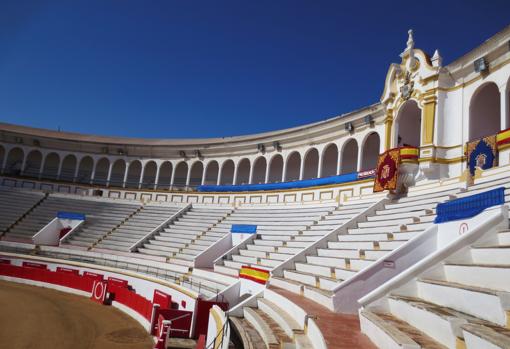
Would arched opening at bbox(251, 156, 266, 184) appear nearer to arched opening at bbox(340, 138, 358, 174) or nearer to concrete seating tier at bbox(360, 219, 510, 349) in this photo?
arched opening at bbox(340, 138, 358, 174)

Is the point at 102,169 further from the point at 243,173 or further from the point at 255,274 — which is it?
the point at 255,274

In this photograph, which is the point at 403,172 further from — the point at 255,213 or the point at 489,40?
the point at 255,213

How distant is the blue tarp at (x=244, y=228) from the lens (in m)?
21.2

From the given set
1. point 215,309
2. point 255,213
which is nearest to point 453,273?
point 215,309

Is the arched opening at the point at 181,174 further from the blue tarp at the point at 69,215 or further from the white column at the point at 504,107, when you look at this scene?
the white column at the point at 504,107

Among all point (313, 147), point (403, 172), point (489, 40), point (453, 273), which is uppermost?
point (489, 40)

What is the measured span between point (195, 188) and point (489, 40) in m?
23.7

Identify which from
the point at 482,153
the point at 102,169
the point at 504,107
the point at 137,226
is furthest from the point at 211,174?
the point at 504,107

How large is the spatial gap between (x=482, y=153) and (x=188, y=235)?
17.0m

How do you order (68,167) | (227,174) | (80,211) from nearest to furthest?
(80,211) < (227,174) < (68,167)

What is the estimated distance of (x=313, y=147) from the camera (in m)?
25.9

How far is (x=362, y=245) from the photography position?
1194 cm

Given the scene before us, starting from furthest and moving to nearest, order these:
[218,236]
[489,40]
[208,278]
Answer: [218,236] < [208,278] < [489,40]

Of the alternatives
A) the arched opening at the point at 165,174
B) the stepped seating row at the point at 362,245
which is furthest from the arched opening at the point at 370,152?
the arched opening at the point at 165,174
